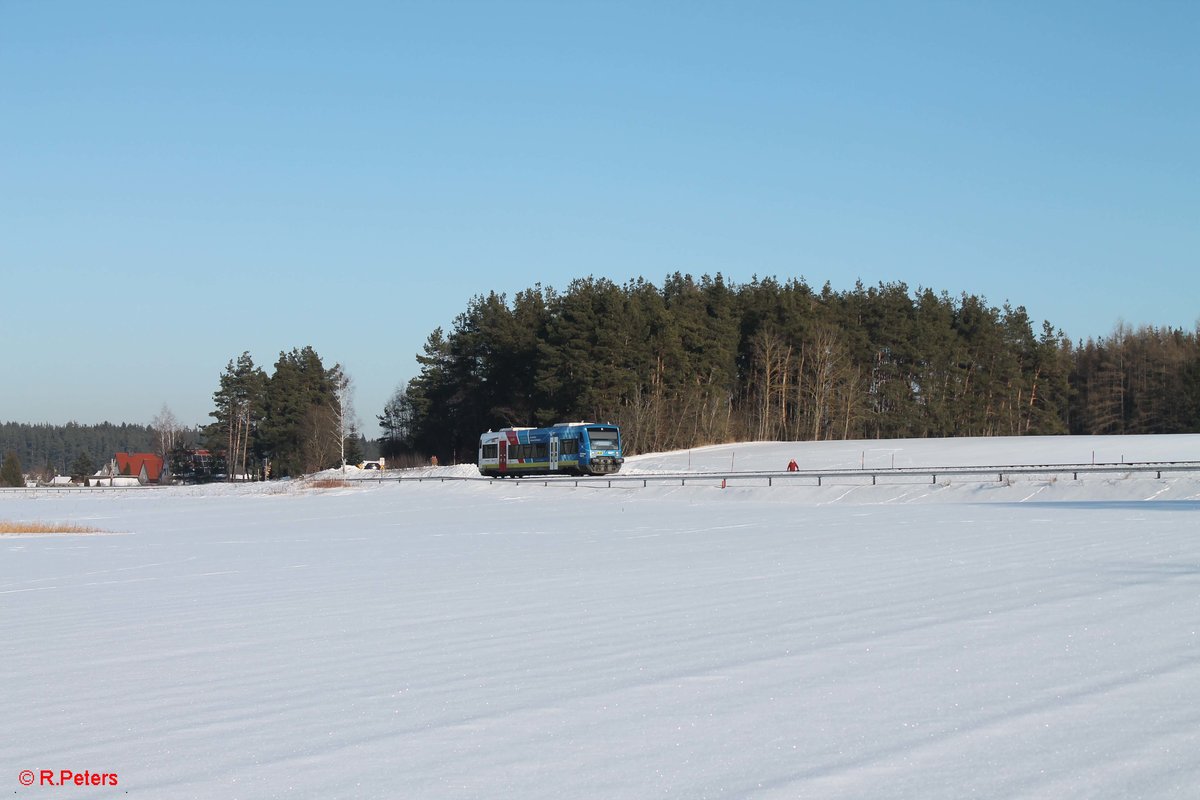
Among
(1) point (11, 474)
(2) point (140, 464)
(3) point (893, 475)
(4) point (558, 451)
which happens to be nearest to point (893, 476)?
(3) point (893, 475)

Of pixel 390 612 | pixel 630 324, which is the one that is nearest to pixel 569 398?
pixel 630 324

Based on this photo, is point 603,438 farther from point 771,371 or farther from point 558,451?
point 771,371

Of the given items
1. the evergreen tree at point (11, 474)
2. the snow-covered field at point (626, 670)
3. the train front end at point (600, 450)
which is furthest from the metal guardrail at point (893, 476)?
the evergreen tree at point (11, 474)

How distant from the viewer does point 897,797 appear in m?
5.72

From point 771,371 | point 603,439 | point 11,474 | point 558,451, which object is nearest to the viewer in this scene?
point 603,439

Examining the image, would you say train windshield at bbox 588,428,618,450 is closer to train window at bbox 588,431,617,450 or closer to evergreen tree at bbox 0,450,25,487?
train window at bbox 588,431,617,450

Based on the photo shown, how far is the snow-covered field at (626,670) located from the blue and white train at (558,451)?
1400 inches

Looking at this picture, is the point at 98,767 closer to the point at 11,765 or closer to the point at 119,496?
the point at 11,765

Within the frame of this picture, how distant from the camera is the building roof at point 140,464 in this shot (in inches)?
5974

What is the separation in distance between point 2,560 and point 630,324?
59065 millimetres

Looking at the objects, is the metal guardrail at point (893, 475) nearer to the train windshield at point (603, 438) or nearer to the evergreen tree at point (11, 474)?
the train windshield at point (603, 438)

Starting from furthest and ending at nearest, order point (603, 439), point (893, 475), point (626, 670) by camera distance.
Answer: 1. point (603, 439)
2. point (893, 475)
3. point (626, 670)

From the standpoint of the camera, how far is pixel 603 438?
5759cm

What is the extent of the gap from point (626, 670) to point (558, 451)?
49386 mm
